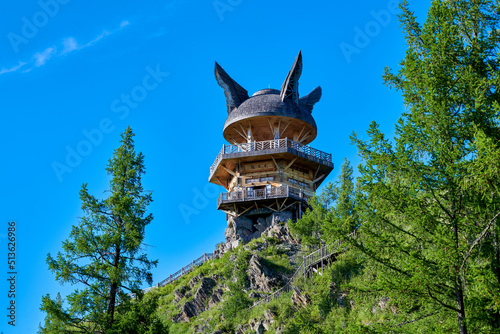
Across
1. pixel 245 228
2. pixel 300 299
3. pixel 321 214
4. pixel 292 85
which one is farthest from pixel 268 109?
pixel 300 299

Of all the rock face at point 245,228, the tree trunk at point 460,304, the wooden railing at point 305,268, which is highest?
the rock face at point 245,228

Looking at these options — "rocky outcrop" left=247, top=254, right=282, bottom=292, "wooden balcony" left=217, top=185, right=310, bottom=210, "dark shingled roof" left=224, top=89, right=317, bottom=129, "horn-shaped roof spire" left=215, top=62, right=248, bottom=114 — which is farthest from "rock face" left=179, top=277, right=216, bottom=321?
"horn-shaped roof spire" left=215, top=62, right=248, bottom=114

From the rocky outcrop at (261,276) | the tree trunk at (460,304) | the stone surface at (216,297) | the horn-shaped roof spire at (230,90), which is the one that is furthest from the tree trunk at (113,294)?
the horn-shaped roof spire at (230,90)

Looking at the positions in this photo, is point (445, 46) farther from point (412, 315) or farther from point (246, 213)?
point (246, 213)

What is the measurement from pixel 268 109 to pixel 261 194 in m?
7.11

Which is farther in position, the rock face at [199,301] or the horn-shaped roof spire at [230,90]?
the horn-shaped roof spire at [230,90]

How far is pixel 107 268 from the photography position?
17.8 metres

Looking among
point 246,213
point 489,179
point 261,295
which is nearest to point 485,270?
point 489,179

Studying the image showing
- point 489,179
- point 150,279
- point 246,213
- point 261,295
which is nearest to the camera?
point 489,179

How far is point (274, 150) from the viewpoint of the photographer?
42.5 m

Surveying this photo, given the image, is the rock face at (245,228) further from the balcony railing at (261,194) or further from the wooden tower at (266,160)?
the balcony railing at (261,194)

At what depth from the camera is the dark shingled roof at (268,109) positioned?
44338mm

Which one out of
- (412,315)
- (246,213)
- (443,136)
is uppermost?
(246,213)

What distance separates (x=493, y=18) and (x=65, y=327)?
14.9m
